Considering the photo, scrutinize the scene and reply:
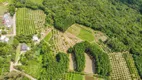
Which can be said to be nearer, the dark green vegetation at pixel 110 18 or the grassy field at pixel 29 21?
the grassy field at pixel 29 21

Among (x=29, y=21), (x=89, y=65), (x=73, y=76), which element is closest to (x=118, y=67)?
(x=89, y=65)

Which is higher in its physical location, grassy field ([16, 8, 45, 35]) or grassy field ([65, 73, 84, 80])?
grassy field ([16, 8, 45, 35])

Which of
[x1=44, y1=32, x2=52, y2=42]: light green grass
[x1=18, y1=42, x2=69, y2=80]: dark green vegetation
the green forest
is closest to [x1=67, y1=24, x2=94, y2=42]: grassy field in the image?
the green forest

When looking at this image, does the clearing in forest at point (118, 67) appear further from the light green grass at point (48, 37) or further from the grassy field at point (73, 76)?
the light green grass at point (48, 37)

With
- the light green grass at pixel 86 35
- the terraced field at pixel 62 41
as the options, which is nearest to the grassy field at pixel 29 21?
the terraced field at pixel 62 41

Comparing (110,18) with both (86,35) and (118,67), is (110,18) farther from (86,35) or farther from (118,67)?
(118,67)

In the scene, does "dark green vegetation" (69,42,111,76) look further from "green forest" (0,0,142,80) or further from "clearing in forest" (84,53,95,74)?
"clearing in forest" (84,53,95,74)
